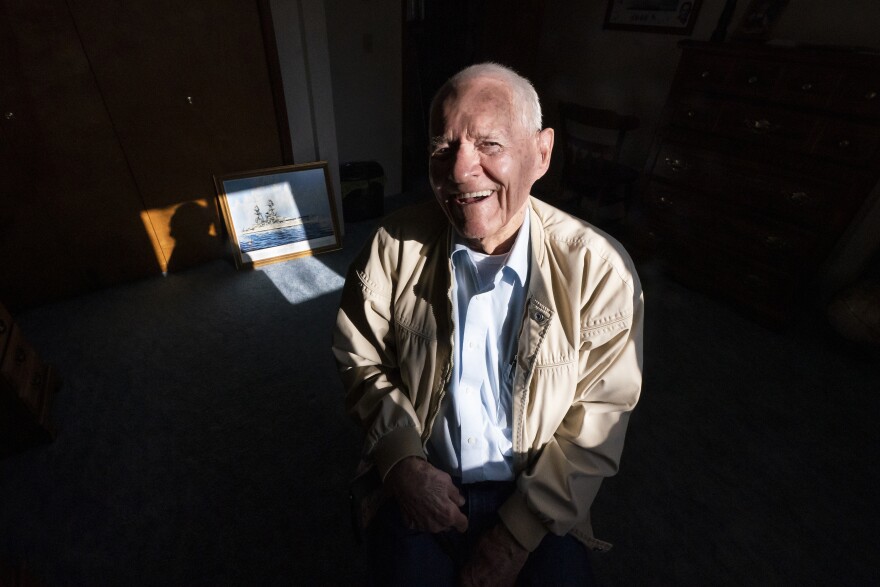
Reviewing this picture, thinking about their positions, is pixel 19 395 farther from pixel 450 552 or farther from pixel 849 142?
pixel 849 142

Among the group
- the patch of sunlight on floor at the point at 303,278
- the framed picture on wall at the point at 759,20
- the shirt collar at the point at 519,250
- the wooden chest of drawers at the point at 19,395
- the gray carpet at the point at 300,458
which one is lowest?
the gray carpet at the point at 300,458

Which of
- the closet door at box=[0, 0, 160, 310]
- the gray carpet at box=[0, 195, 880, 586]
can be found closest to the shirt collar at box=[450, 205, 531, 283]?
the gray carpet at box=[0, 195, 880, 586]

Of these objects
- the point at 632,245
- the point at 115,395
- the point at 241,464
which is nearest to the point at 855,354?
the point at 632,245

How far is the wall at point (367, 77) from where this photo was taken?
2928 mm

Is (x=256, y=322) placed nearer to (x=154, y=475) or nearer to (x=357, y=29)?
(x=154, y=475)

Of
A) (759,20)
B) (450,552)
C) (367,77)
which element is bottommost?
(450,552)

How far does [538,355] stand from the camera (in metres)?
0.90

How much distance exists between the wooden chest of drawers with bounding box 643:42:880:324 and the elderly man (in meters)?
1.67

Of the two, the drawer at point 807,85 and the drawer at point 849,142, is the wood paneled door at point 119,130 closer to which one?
the drawer at point 807,85

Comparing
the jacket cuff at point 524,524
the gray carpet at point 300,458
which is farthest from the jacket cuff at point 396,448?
the gray carpet at point 300,458

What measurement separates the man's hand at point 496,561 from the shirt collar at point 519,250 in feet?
1.76

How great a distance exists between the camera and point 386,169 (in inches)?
143

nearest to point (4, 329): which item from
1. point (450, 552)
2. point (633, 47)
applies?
point (450, 552)

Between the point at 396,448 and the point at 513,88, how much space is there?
2.54 feet
